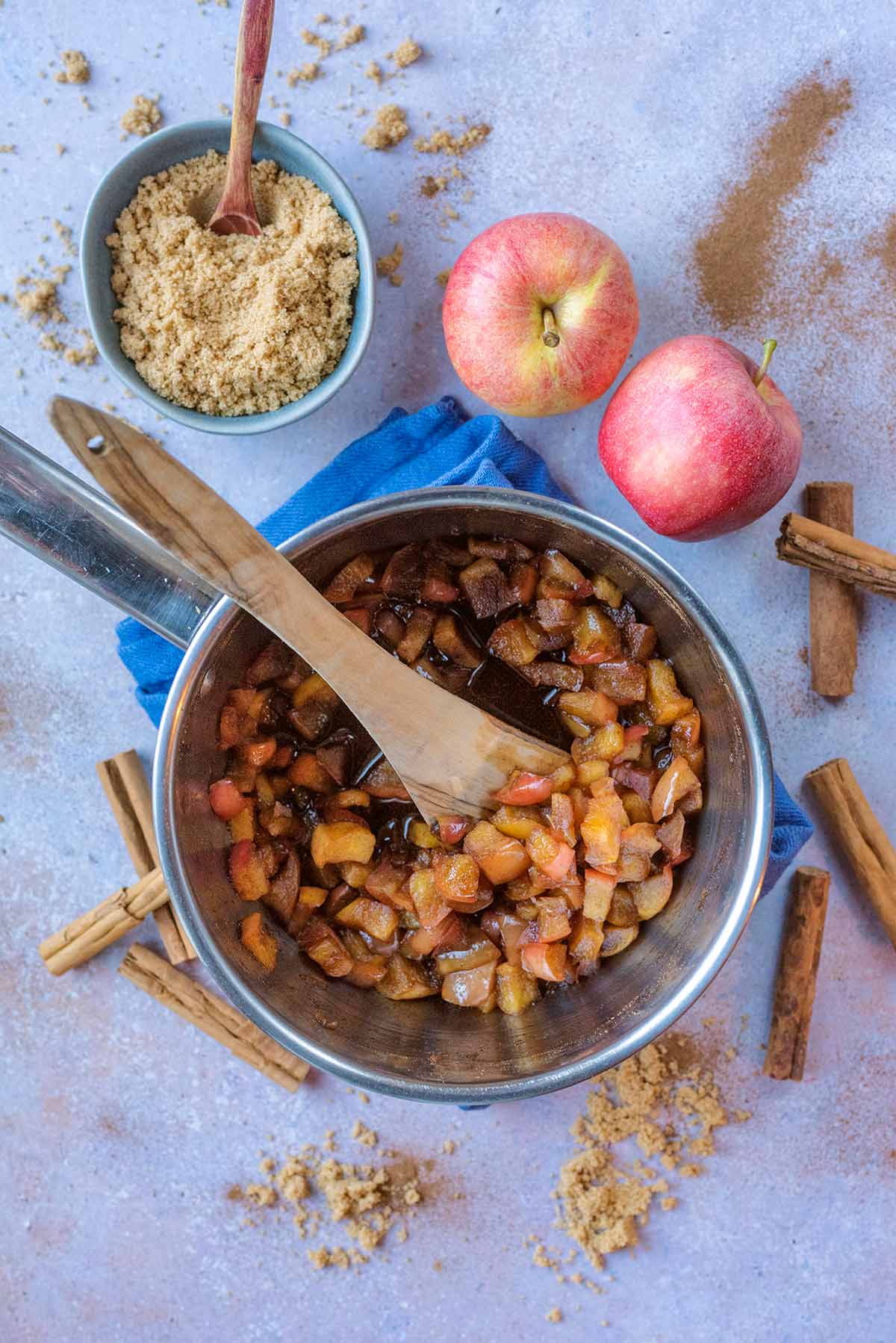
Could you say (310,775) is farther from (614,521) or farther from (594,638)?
(614,521)

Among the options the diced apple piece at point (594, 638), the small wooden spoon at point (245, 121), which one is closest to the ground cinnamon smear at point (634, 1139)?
the diced apple piece at point (594, 638)

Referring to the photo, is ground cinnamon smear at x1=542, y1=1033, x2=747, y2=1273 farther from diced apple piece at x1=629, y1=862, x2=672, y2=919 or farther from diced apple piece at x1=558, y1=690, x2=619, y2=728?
diced apple piece at x1=558, y1=690, x2=619, y2=728

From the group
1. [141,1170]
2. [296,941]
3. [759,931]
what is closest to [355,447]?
[296,941]

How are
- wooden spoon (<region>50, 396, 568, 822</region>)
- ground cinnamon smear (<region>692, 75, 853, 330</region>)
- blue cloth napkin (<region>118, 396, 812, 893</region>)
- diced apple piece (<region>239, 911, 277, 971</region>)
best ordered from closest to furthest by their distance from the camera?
1. wooden spoon (<region>50, 396, 568, 822</region>)
2. diced apple piece (<region>239, 911, 277, 971</region>)
3. blue cloth napkin (<region>118, 396, 812, 893</region>)
4. ground cinnamon smear (<region>692, 75, 853, 330</region>)

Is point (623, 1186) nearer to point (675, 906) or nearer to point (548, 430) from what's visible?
point (675, 906)

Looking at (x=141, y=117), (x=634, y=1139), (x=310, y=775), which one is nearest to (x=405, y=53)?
(x=141, y=117)

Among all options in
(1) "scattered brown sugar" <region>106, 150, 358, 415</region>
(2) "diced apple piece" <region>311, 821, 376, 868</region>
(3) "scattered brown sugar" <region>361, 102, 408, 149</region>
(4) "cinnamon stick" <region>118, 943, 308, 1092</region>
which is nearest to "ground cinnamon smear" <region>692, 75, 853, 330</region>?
(3) "scattered brown sugar" <region>361, 102, 408, 149</region>

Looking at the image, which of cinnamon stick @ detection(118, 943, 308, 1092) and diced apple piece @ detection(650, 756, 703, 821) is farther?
cinnamon stick @ detection(118, 943, 308, 1092)
